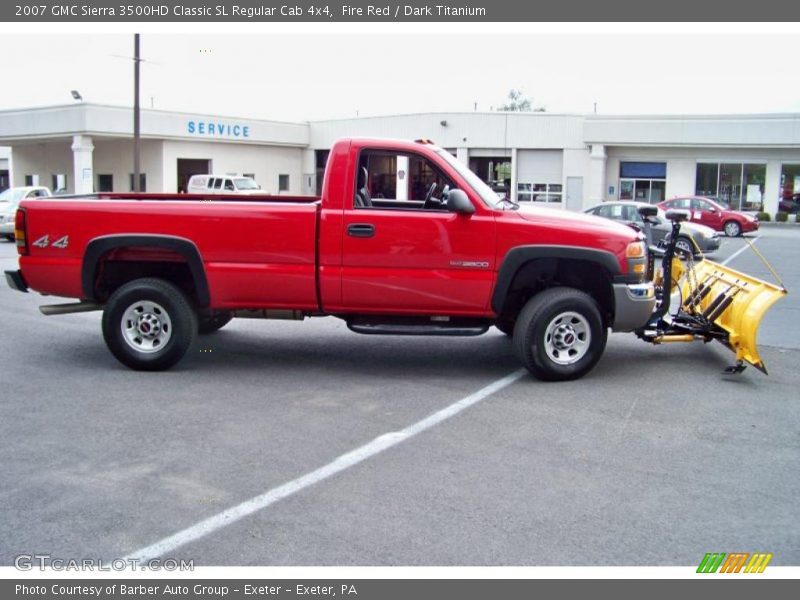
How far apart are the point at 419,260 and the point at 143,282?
2.68 metres

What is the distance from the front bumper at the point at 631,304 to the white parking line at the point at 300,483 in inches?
57.7

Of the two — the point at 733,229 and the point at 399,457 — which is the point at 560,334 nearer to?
the point at 399,457

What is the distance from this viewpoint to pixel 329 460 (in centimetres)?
572

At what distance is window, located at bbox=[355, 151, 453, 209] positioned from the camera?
8195mm

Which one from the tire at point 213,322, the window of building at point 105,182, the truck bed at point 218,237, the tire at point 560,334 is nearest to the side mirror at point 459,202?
the tire at point 560,334

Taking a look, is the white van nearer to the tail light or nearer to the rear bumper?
the rear bumper

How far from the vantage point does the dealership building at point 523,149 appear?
41250mm

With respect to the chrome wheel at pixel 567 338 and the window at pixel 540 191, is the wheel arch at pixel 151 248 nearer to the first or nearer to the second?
the chrome wheel at pixel 567 338

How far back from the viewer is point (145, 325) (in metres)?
8.16

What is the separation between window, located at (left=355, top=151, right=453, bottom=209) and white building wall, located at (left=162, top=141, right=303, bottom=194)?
121ft

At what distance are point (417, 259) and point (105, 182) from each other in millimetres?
43014

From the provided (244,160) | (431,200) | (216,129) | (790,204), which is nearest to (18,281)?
(431,200)

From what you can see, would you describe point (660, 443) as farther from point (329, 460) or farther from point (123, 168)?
point (123, 168)

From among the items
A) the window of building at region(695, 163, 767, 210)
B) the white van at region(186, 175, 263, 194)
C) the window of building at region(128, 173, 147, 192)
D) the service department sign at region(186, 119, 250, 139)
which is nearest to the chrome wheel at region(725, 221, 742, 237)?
the window of building at region(695, 163, 767, 210)
